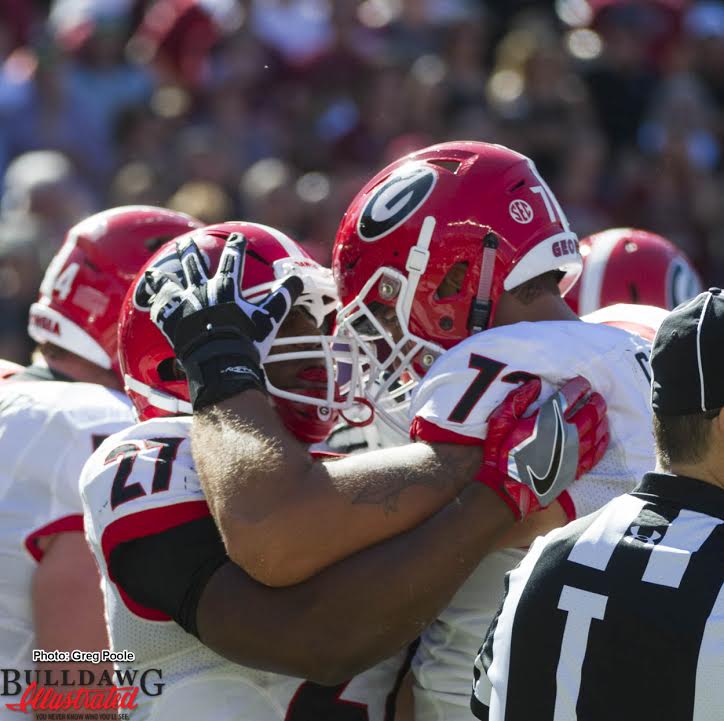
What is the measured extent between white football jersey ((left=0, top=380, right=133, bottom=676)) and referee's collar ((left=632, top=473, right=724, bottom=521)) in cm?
171

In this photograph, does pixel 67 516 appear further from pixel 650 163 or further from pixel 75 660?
pixel 650 163

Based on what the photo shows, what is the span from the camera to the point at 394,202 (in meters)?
3.10

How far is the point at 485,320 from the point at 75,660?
1.39 meters

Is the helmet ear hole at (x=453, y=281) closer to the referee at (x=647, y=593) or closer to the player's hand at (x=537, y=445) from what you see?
the player's hand at (x=537, y=445)

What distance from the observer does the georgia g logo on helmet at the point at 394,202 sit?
3.09 metres

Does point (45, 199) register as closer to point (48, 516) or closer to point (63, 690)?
point (48, 516)

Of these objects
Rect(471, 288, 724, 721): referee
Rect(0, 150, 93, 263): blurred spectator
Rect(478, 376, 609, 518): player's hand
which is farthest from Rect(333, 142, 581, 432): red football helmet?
Rect(0, 150, 93, 263): blurred spectator

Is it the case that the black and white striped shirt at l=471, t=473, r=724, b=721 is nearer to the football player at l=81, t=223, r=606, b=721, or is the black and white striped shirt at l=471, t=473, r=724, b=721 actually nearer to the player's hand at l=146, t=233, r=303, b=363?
the football player at l=81, t=223, r=606, b=721

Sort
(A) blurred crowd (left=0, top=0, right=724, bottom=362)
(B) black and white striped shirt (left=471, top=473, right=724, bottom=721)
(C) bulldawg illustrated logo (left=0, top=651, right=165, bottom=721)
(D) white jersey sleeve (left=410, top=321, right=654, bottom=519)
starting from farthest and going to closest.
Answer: (A) blurred crowd (left=0, top=0, right=724, bottom=362) < (C) bulldawg illustrated logo (left=0, top=651, right=165, bottom=721) < (D) white jersey sleeve (left=410, top=321, right=654, bottom=519) < (B) black and white striped shirt (left=471, top=473, right=724, bottom=721)

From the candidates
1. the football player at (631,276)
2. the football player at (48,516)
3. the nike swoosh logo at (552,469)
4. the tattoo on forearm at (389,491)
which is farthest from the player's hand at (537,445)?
the football player at (631,276)

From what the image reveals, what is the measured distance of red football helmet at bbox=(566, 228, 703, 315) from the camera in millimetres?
4289

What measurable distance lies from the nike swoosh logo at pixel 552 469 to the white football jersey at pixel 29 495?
4.67ft

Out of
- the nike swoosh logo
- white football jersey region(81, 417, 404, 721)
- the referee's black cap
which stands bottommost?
white football jersey region(81, 417, 404, 721)

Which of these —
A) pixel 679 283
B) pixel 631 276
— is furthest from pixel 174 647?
pixel 679 283
